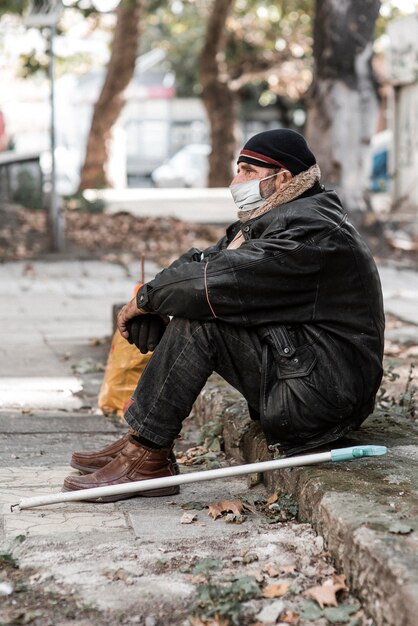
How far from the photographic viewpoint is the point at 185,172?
3828 centimetres

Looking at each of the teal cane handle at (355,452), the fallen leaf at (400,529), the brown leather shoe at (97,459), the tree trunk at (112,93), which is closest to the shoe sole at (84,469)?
the brown leather shoe at (97,459)

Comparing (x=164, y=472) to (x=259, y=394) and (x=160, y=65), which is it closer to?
(x=259, y=394)

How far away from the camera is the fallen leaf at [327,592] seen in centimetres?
290

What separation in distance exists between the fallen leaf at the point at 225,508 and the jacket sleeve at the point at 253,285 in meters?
0.65

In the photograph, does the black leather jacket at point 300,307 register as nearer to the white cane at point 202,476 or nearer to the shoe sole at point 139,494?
the white cane at point 202,476

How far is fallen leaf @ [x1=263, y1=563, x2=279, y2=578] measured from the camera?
3105 mm

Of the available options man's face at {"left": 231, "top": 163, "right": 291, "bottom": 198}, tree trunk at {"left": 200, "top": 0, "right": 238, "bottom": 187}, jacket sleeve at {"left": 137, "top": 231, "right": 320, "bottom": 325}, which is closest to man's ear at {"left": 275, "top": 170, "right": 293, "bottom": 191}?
man's face at {"left": 231, "top": 163, "right": 291, "bottom": 198}

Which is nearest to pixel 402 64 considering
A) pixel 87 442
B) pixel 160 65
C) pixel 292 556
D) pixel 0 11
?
pixel 0 11

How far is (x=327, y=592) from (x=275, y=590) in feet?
0.49

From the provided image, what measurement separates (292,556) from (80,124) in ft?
161

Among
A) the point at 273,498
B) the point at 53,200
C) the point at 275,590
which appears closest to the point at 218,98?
the point at 53,200

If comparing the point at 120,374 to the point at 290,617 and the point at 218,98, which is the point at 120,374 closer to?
the point at 290,617

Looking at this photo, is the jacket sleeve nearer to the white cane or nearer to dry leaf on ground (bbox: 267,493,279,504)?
the white cane

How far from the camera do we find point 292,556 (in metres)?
3.27
